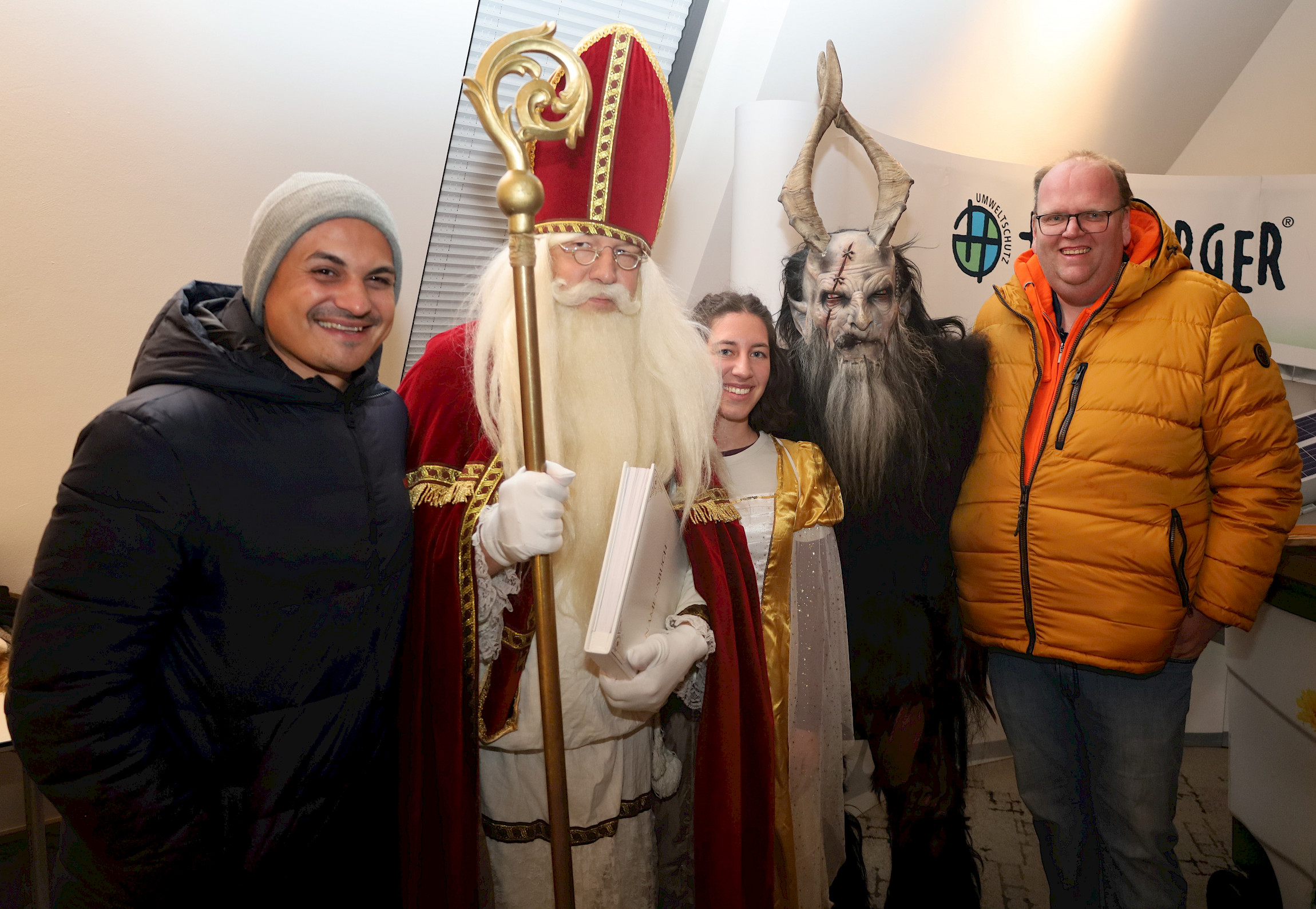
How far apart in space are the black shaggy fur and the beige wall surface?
4.78 ft

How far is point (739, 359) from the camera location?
6.31 feet

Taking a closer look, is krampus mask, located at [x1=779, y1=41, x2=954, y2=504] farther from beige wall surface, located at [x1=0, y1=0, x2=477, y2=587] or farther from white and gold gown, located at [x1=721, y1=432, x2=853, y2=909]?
beige wall surface, located at [x1=0, y1=0, x2=477, y2=587]

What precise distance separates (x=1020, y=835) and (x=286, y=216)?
127 inches

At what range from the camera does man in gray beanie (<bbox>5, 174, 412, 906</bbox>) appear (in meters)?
→ 1.07

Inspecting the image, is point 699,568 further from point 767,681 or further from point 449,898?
point 449,898

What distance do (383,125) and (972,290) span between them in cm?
228

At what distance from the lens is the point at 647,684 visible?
4.88ft

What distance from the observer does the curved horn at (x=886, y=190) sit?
227 cm

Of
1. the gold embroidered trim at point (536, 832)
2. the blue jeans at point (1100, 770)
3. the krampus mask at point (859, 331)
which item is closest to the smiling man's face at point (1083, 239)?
the krampus mask at point (859, 331)

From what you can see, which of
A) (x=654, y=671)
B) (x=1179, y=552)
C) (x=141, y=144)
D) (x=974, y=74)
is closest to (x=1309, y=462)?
(x=1179, y=552)

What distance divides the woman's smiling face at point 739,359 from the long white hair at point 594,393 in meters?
0.18

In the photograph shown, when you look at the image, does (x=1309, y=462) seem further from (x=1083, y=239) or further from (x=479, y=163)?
(x=479, y=163)

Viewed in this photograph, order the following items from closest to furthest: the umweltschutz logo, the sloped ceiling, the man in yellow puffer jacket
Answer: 1. the man in yellow puffer jacket
2. the sloped ceiling
3. the umweltschutz logo

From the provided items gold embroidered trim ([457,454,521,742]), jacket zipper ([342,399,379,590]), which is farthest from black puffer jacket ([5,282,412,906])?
gold embroidered trim ([457,454,521,742])
